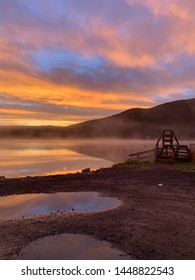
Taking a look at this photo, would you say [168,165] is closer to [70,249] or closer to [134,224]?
[134,224]

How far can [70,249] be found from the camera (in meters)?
8.26

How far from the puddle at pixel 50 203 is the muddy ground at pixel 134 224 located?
2.68ft

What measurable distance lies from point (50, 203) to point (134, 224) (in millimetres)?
4808

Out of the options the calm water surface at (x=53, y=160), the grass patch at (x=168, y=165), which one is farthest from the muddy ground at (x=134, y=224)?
the calm water surface at (x=53, y=160)

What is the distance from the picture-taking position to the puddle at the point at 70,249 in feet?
25.6

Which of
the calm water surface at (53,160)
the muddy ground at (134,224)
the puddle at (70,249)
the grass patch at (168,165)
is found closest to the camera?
the puddle at (70,249)

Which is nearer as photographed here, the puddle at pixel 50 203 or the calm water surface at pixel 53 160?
the puddle at pixel 50 203

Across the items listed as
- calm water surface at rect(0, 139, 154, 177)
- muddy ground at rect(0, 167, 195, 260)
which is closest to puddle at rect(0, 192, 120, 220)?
muddy ground at rect(0, 167, 195, 260)

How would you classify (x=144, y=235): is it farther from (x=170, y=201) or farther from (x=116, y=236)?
(x=170, y=201)

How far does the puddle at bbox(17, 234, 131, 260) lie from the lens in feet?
25.6

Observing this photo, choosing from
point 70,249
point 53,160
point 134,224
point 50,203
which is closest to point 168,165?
point 50,203

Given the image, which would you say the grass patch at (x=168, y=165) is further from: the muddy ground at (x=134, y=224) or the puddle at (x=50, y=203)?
the puddle at (x=50, y=203)
